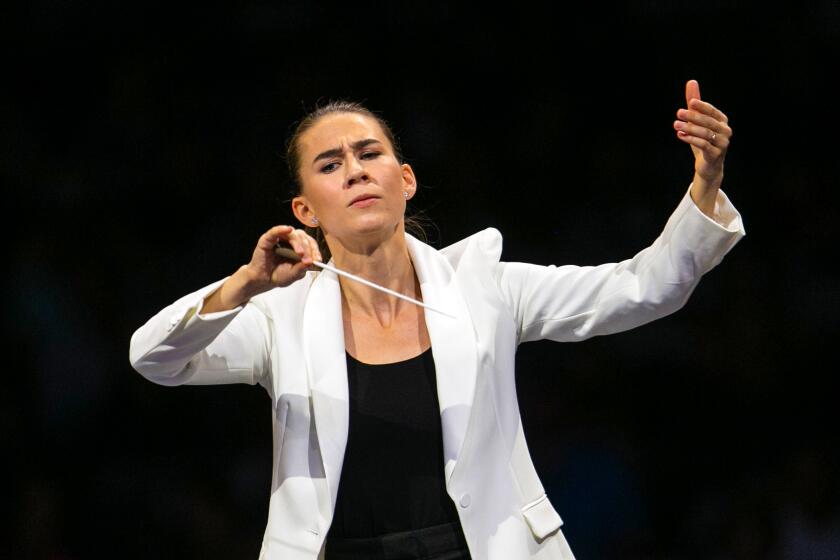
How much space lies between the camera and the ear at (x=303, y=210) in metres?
1.83

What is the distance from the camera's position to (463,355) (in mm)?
1539

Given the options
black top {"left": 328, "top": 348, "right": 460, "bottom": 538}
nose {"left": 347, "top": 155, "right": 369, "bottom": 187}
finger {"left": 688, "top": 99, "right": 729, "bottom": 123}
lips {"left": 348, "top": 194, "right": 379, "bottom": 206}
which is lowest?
black top {"left": 328, "top": 348, "right": 460, "bottom": 538}

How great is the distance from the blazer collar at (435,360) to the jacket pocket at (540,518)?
0.47ft

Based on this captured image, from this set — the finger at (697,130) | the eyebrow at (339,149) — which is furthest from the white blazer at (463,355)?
the eyebrow at (339,149)

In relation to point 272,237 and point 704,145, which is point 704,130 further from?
point 272,237

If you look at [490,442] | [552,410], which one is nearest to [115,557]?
[552,410]

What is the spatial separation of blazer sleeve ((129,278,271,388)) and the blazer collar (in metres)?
0.09

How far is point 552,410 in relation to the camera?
2.63 meters

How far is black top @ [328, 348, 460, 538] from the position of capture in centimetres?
151

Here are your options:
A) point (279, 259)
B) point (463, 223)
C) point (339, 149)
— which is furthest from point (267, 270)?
point (463, 223)

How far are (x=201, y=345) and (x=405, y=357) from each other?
0.33 m

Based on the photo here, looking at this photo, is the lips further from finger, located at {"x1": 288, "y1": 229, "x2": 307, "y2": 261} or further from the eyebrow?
finger, located at {"x1": 288, "y1": 229, "x2": 307, "y2": 261}

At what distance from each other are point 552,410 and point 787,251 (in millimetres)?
763

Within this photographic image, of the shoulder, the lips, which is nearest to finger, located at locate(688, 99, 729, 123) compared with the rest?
the shoulder
